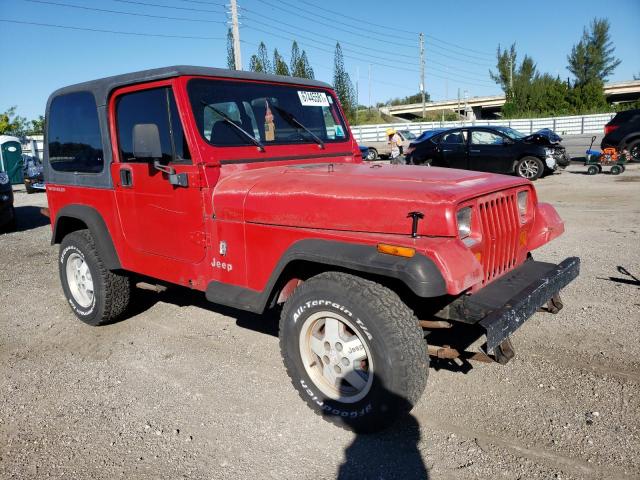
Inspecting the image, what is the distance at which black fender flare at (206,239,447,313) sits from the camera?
2.42 metres

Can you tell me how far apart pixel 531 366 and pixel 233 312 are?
2767mm

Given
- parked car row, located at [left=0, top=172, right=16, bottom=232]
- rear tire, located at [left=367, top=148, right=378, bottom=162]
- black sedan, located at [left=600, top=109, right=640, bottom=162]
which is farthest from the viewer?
rear tire, located at [left=367, top=148, right=378, bottom=162]

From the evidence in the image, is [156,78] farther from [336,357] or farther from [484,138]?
[484,138]

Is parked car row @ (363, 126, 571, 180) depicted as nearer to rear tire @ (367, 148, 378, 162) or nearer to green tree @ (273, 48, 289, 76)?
rear tire @ (367, 148, 378, 162)

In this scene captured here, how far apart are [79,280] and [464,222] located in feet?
12.2

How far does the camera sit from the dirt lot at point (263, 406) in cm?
270

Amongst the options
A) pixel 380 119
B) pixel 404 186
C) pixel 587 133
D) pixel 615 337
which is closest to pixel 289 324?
pixel 404 186

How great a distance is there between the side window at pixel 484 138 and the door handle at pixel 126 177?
475 inches

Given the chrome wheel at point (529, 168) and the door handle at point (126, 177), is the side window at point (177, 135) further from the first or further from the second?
the chrome wheel at point (529, 168)

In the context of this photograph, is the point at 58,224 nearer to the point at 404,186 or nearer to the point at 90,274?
the point at 90,274

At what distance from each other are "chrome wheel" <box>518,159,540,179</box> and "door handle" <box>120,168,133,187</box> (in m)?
12.3

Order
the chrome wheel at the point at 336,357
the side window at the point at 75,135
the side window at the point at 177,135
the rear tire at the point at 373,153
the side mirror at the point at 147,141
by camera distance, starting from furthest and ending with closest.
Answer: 1. the rear tire at the point at 373,153
2. the side window at the point at 75,135
3. the side window at the point at 177,135
4. the side mirror at the point at 147,141
5. the chrome wheel at the point at 336,357

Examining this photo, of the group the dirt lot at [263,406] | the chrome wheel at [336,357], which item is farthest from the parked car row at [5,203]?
the chrome wheel at [336,357]

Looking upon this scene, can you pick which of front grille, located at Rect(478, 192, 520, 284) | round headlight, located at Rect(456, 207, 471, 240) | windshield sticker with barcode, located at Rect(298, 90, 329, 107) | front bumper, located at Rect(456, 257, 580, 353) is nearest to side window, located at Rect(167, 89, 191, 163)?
windshield sticker with barcode, located at Rect(298, 90, 329, 107)
